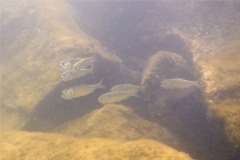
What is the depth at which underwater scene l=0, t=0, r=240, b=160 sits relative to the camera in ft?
20.5

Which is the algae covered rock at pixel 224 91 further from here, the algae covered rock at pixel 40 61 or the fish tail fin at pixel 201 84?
the algae covered rock at pixel 40 61

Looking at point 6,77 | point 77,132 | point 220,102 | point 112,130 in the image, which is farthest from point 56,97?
point 220,102

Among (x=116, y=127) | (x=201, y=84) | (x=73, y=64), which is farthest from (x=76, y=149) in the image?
(x=201, y=84)

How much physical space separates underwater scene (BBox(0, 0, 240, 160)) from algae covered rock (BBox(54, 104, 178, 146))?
0.03 metres

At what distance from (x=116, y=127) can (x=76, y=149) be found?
86.8 inches

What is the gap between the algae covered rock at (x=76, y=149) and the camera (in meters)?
4.84

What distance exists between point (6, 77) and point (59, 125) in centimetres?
443

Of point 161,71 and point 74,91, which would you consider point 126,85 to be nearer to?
point 74,91

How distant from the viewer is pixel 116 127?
7.49 meters

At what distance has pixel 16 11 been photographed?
15875 mm

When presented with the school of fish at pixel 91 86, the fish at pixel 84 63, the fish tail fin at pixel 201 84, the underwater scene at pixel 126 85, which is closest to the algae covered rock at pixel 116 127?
the underwater scene at pixel 126 85

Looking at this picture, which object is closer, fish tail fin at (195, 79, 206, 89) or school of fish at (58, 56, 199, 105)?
school of fish at (58, 56, 199, 105)

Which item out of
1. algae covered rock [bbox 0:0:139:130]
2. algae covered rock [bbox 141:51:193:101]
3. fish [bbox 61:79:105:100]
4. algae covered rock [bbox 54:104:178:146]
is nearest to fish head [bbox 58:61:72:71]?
algae covered rock [bbox 0:0:139:130]

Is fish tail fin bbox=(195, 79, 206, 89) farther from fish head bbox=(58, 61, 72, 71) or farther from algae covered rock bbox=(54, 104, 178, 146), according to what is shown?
fish head bbox=(58, 61, 72, 71)
